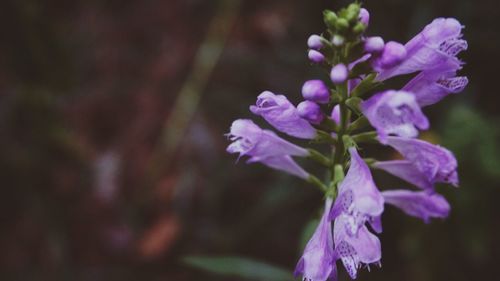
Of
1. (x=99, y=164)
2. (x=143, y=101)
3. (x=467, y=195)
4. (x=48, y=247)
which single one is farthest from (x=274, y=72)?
(x=48, y=247)

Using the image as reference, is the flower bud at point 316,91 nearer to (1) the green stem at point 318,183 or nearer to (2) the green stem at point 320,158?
(2) the green stem at point 320,158

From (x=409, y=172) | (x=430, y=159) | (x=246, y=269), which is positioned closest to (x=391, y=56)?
(x=430, y=159)

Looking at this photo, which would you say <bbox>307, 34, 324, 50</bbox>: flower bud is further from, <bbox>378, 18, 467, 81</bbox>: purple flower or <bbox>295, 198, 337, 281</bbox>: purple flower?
<bbox>295, 198, 337, 281</bbox>: purple flower

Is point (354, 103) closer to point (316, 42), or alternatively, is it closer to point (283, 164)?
point (316, 42)

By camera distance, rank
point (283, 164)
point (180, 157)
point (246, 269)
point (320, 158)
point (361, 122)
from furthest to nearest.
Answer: point (180, 157)
point (246, 269)
point (283, 164)
point (320, 158)
point (361, 122)

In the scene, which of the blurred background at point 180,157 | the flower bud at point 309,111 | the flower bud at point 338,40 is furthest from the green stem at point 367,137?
the blurred background at point 180,157

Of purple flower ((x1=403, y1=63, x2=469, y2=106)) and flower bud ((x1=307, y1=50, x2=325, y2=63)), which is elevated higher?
flower bud ((x1=307, y1=50, x2=325, y2=63))

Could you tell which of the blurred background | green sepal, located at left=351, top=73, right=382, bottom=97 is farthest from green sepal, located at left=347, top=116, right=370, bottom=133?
the blurred background
